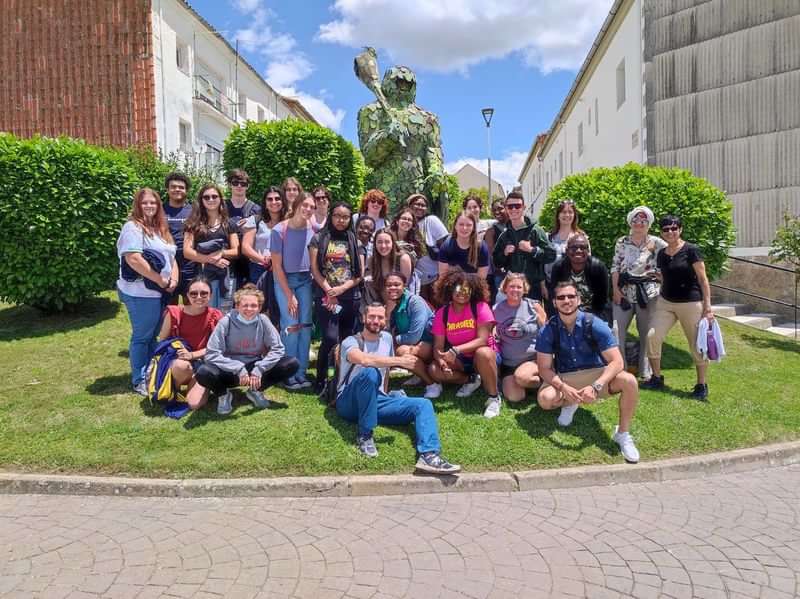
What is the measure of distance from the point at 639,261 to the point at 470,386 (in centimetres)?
234

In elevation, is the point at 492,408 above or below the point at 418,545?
above

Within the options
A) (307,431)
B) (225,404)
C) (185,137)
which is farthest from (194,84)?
(307,431)

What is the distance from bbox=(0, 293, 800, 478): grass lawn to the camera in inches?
179

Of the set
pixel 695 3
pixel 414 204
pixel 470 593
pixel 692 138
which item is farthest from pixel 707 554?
pixel 695 3

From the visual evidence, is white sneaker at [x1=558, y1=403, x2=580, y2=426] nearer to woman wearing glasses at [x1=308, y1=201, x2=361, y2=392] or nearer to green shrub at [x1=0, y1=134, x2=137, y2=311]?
woman wearing glasses at [x1=308, y1=201, x2=361, y2=392]

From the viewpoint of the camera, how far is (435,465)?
4355mm

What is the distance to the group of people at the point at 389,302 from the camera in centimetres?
509

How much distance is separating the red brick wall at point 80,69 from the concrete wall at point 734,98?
14793mm

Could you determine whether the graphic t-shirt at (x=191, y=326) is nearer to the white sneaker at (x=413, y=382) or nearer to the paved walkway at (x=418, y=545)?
the paved walkway at (x=418, y=545)

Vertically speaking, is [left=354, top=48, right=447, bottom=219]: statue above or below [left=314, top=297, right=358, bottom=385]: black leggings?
above

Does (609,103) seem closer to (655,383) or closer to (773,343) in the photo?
A: (773,343)

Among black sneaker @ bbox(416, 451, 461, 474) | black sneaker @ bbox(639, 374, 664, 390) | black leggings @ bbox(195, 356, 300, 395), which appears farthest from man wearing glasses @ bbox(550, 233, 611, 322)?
black leggings @ bbox(195, 356, 300, 395)

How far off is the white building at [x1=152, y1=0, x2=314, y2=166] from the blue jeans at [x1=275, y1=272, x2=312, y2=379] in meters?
11.5

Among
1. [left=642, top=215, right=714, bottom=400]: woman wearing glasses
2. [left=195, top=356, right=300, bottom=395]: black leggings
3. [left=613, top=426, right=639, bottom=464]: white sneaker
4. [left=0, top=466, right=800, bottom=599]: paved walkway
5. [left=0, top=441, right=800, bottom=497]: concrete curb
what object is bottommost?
[left=0, top=466, right=800, bottom=599]: paved walkway
